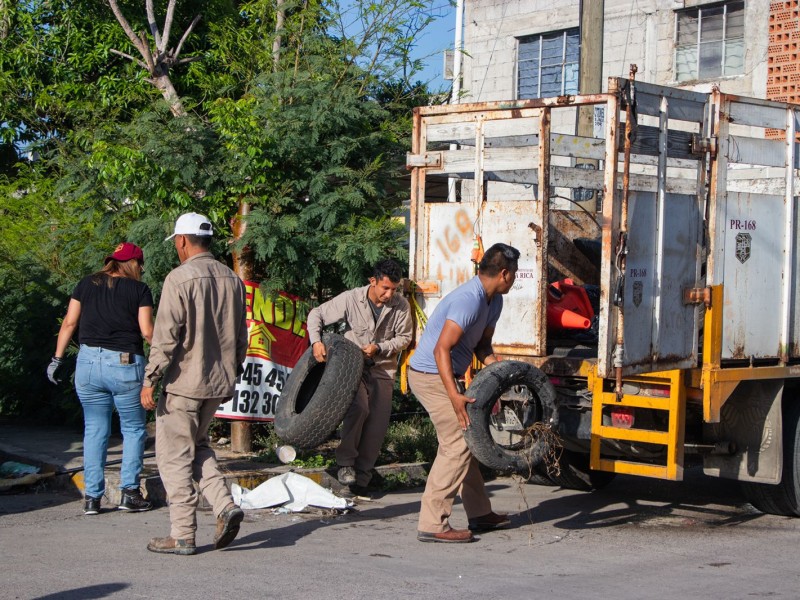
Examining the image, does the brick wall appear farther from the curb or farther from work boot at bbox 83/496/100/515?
work boot at bbox 83/496/100/515

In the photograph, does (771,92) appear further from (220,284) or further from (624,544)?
(220,284)

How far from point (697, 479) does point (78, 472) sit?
5.48m

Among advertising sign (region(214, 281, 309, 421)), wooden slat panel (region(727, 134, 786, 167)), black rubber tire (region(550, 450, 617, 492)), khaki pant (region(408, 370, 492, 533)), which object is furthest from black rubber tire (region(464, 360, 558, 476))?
advertising sign (region(214, 281, 309, 421))

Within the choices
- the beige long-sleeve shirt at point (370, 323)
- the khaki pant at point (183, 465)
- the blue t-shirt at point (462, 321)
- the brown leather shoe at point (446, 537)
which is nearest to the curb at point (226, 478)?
the beige long-sleeve shirt at point (370, 323)

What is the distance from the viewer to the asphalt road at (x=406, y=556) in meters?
5.32

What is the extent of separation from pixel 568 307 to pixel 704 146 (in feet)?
5.02

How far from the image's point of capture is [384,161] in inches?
375

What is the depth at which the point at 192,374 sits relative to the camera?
6.08 m

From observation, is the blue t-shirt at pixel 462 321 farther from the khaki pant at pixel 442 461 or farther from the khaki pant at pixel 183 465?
the khaki pant at pixel 183 465

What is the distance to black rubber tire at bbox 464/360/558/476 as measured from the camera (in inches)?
250

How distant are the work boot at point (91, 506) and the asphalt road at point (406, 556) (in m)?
0.10

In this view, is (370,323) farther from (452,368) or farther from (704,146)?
(704,146)

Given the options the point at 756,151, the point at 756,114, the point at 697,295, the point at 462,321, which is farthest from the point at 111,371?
the point at 756,114

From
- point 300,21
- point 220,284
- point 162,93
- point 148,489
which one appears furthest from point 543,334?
point 162,93
